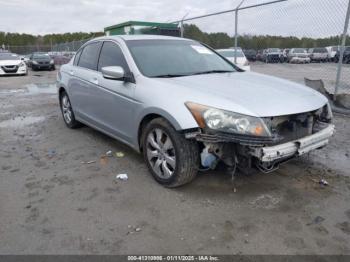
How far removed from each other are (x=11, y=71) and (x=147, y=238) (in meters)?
18.2

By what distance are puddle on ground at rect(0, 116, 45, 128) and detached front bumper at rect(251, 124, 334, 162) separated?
5.45 meters

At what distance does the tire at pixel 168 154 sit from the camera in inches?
128

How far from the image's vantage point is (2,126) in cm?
668

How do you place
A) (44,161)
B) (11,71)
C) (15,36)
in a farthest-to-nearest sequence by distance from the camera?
(15,36), (11,71), (44,161)

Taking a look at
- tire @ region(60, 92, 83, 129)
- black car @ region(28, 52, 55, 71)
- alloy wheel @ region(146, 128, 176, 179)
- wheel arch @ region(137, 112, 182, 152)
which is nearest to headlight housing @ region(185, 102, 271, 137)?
wheel arch @ region(137, 112, 182, 152)

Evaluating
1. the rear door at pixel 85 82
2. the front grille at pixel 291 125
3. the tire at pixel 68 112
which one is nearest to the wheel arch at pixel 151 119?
the front grille at pixel 291 125

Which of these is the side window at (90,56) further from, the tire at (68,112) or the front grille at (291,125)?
the front grille at (291,125)

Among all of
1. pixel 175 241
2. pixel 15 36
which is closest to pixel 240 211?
pixel 175 241

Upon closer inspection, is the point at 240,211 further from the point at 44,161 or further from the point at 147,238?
the point at 44,161

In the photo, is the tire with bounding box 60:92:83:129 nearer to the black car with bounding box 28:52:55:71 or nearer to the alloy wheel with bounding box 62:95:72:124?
the alloy wheel with bounding box 62:95:72:124

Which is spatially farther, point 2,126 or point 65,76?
point 2,126

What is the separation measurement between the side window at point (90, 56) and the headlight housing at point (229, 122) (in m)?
2.46

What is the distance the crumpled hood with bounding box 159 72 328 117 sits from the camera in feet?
9.86

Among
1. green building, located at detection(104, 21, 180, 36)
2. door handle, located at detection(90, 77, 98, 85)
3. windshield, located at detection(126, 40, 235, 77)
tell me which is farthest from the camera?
green building, located at detection(104, 21, 180, 36)
